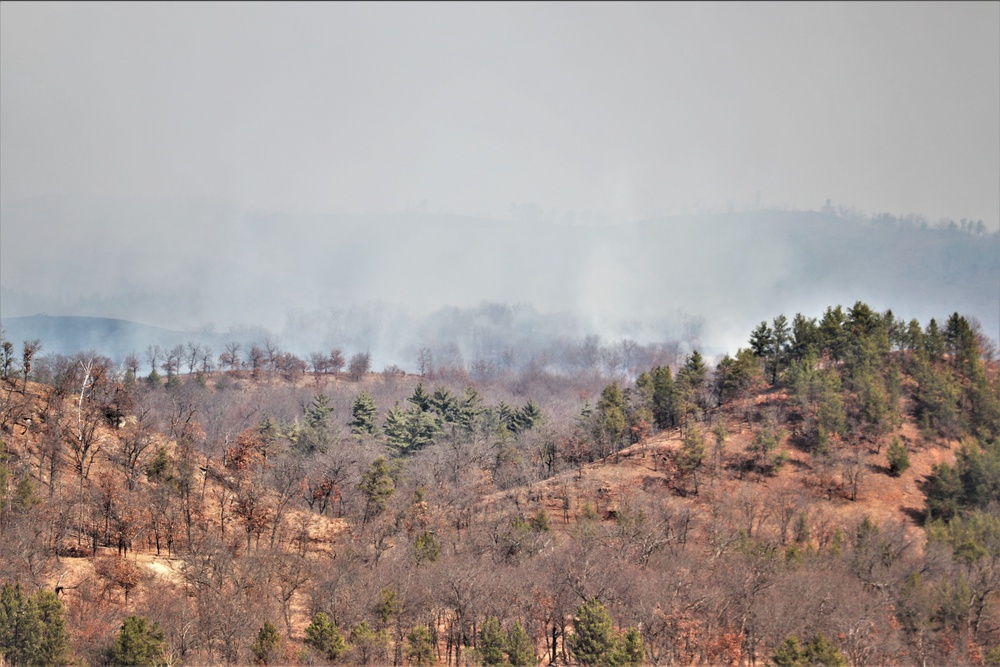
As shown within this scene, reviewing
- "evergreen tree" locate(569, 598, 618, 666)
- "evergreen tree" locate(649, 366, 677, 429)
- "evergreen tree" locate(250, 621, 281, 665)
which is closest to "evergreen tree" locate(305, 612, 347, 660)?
"evergreen tree" locate(250, 621, 281, 665)

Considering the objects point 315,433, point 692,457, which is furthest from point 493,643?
point 315,433

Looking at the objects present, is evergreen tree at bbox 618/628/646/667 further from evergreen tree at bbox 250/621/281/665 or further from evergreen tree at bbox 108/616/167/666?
evergreen tree at bbox 108/616/167/666

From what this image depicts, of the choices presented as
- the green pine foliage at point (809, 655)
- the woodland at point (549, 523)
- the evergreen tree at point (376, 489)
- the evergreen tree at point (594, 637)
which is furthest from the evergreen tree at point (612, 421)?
the evergreen tree at point (594, 637)

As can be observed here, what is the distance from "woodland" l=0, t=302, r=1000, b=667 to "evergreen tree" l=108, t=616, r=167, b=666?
4.2 inches

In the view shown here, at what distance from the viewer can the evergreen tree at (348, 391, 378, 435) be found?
89375 mm

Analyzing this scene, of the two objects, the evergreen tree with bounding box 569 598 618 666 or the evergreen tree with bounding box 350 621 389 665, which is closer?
the evergreen tree with bounding box 350 621 389 665

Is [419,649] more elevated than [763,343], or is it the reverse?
[763,343]

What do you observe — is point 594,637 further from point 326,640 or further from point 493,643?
point 326,640

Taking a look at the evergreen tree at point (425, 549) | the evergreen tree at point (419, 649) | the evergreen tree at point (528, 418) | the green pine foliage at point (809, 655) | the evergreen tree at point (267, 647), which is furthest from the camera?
the evergreen tree at point (528, 418)

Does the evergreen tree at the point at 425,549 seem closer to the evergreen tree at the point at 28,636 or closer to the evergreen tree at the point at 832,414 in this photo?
the evergreen tree at the point at 28,636

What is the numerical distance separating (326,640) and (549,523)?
88.0 ft

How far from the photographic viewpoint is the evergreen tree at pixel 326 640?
111ft

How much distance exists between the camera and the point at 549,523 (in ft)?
189

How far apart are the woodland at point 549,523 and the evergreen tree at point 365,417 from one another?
44cm
